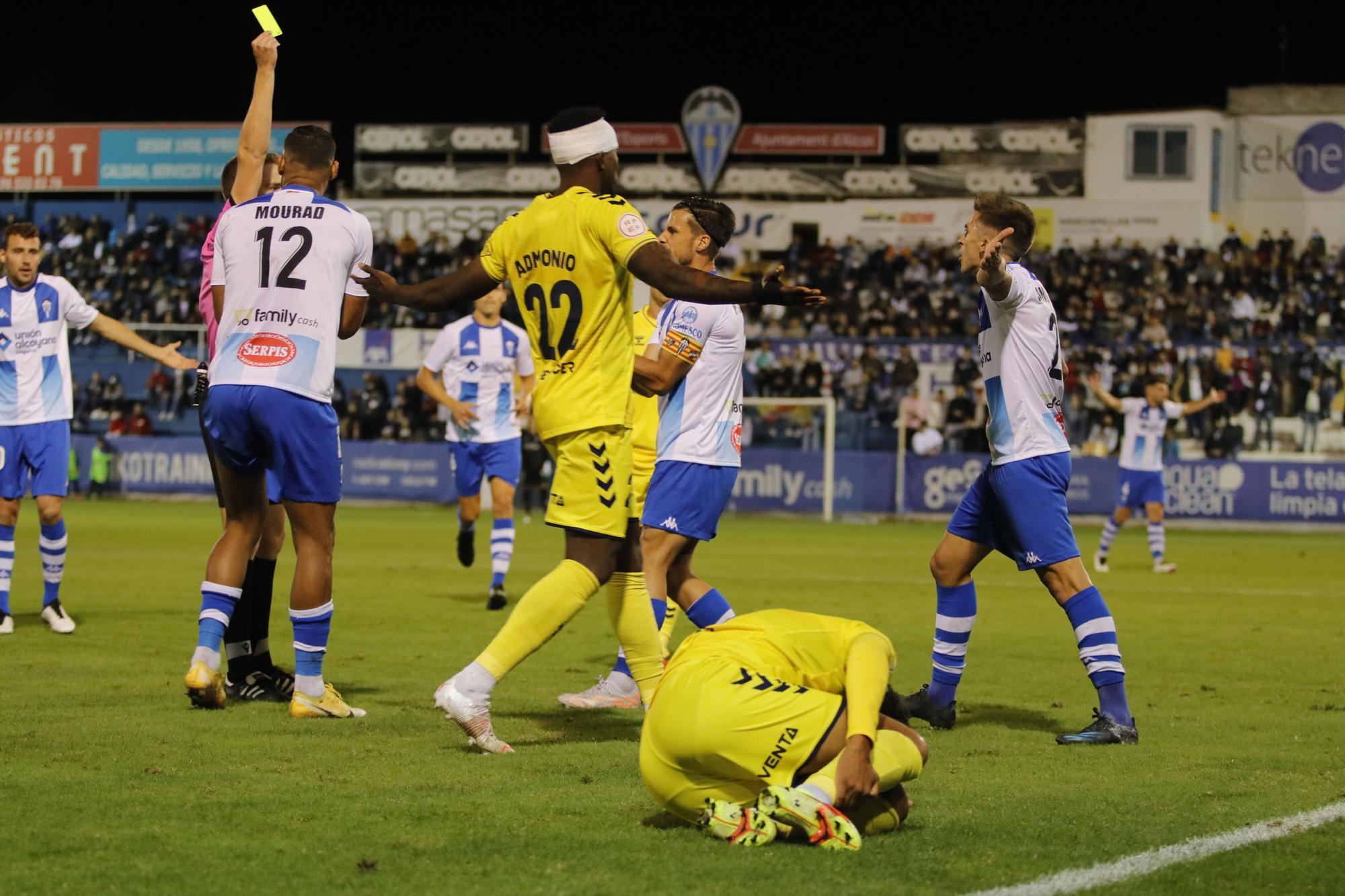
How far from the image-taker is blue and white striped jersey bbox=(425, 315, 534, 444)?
44.9 feet

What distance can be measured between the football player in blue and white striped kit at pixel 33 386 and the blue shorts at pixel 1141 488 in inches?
515

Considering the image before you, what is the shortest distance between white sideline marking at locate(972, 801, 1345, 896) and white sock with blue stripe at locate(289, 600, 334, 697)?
366 cm

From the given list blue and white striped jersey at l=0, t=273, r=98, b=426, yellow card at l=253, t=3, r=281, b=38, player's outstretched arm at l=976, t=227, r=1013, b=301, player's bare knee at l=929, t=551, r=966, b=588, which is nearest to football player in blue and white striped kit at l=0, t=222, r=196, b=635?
blue and white striped jersey at l=0, t=273, r=98, b=426

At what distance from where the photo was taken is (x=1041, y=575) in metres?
6.99

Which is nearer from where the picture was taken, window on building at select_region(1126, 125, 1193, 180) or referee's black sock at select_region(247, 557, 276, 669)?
referee's black sock at select_region(247, 557, 276, 669)

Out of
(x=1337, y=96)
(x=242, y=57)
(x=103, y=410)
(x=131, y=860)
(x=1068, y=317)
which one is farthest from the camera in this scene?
(x=242, y=57)

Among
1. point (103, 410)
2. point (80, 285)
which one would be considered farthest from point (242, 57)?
point (103, 410)

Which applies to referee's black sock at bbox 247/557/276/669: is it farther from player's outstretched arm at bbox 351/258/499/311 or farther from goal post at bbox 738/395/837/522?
goal post at bbox 738/395/837/522

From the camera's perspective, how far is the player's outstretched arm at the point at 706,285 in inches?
210

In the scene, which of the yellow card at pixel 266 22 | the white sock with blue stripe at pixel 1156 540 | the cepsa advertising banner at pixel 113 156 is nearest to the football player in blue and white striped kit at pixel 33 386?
the yellow card at pixel 266 22

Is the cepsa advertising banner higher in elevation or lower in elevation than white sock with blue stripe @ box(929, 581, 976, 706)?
higher

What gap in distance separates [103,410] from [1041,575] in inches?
1234

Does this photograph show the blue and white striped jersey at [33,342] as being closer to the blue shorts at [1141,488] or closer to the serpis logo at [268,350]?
the serpis logo at [268,350]

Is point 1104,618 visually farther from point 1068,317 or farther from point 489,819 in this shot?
point 1068,317
